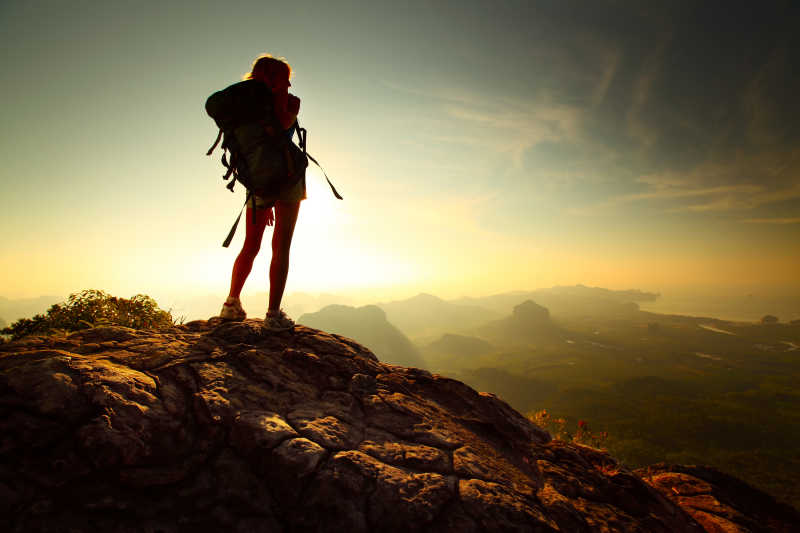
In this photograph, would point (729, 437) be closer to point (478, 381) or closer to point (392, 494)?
point (478, 381)

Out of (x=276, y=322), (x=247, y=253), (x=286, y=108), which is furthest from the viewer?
(x=276, y=322)

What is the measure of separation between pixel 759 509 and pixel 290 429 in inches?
361

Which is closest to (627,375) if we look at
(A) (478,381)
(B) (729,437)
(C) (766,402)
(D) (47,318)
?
(C) (766,402)

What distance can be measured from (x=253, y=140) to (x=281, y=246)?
1810 millimetres

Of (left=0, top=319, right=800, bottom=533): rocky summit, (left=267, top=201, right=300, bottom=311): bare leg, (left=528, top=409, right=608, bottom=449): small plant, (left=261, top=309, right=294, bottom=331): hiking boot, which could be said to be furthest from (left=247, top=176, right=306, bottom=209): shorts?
(left=528, top=409, right=608, bottom=449): small plant

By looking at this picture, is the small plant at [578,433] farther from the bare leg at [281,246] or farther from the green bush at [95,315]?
the green bush at [95,315]

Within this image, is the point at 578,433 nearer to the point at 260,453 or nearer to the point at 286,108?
the point at 260,453

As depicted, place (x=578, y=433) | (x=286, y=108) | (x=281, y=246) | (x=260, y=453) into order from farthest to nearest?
(x=578, y=433) → (x=281, y=246) → (x=286, y=108) → (x=260, y=453)

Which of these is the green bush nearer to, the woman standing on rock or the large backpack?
the woman standing on rock

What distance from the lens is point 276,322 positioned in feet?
17.9

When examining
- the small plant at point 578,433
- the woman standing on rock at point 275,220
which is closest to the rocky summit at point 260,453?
the woman standing on rock at point 275,220

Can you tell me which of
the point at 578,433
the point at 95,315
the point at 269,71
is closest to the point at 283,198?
the point at 269,71

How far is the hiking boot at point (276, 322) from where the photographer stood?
5.36 m

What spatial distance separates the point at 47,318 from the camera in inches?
324
